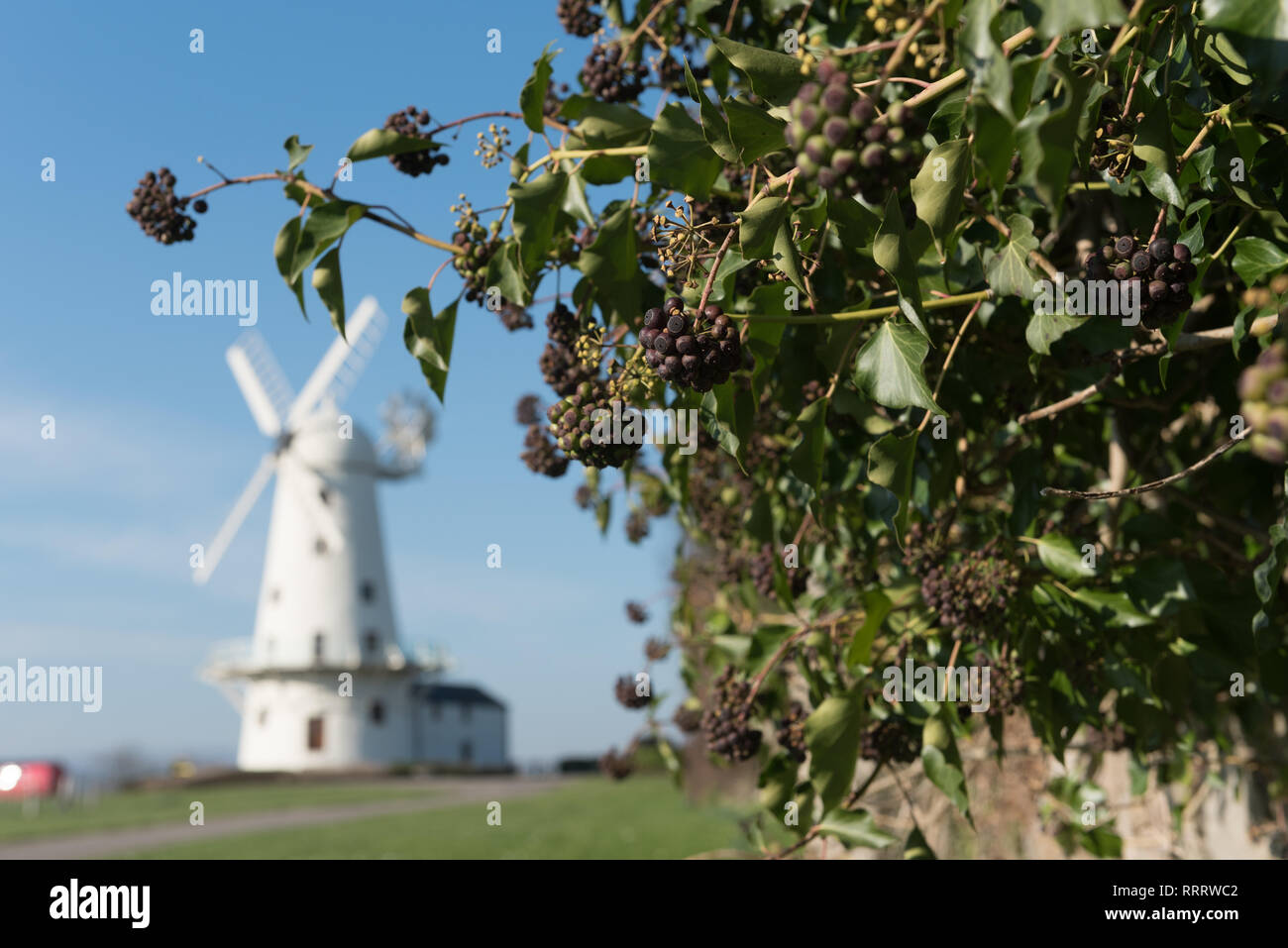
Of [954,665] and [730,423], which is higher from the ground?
[730,423]

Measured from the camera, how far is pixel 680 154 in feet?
7.24

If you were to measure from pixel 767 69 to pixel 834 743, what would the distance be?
72.1 inches

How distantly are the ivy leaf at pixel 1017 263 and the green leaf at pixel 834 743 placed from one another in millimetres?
1249

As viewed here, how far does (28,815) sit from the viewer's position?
31.2 metres

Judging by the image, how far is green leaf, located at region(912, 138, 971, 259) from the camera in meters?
1.80

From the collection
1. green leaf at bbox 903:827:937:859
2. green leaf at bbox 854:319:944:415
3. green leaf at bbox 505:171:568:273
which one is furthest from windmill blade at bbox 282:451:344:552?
green leaf at bbox 854:319:944:415

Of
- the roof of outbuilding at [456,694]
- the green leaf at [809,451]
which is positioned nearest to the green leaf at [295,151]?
the green leaf at [809,451]

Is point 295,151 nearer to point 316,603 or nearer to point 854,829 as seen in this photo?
point 854,829

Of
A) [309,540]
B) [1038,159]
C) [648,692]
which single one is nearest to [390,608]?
[309,540]

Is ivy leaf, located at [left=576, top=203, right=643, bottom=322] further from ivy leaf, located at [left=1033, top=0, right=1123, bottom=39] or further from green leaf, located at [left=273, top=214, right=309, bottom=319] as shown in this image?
ivy leaf, located at [left=1033, top=0, right=1123, bottom=39]

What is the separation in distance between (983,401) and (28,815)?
35263mm

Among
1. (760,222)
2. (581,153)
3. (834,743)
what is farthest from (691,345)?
(834,743)

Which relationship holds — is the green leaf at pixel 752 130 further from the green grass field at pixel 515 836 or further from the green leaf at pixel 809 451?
the green grass field at pixel 515 836
